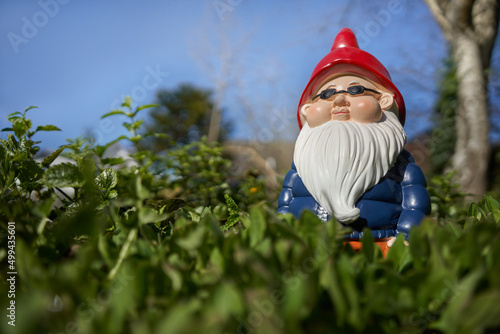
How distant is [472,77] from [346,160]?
19.4 ft

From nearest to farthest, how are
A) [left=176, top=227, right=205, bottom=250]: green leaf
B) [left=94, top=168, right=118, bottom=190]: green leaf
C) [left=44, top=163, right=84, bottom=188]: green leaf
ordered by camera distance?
[left=176, top=227, right=205, bottom=250]: green leaf, [left=44, top=163, right=84, bottom=188]: green leaf, [left=94, top=168, right=118, bottom=190]: green leaf

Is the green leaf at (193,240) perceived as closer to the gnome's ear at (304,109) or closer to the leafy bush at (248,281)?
the leafy bush at (248,281)

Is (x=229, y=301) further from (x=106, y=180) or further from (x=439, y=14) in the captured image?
(x=439, y=14)

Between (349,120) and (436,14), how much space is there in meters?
6.65

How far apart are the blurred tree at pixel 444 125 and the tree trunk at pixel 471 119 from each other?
148 inches

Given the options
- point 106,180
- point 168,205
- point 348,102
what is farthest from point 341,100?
point 106,180

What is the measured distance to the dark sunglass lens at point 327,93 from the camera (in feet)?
5.81

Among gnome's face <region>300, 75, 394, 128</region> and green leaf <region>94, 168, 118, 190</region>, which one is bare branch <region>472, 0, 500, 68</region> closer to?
gnome's face <region>300, 75, 394, 128</region>

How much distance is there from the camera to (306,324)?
70 cm

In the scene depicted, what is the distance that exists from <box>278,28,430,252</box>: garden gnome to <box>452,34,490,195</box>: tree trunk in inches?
190

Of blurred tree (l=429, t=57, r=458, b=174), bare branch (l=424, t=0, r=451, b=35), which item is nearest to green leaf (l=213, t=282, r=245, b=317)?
bare branch (l=424, t=0, r=451, b=35)

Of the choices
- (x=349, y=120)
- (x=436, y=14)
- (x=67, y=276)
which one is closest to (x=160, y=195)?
(x=349, y=120)

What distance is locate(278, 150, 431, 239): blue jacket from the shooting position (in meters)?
1.52

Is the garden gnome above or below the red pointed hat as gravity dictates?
below
